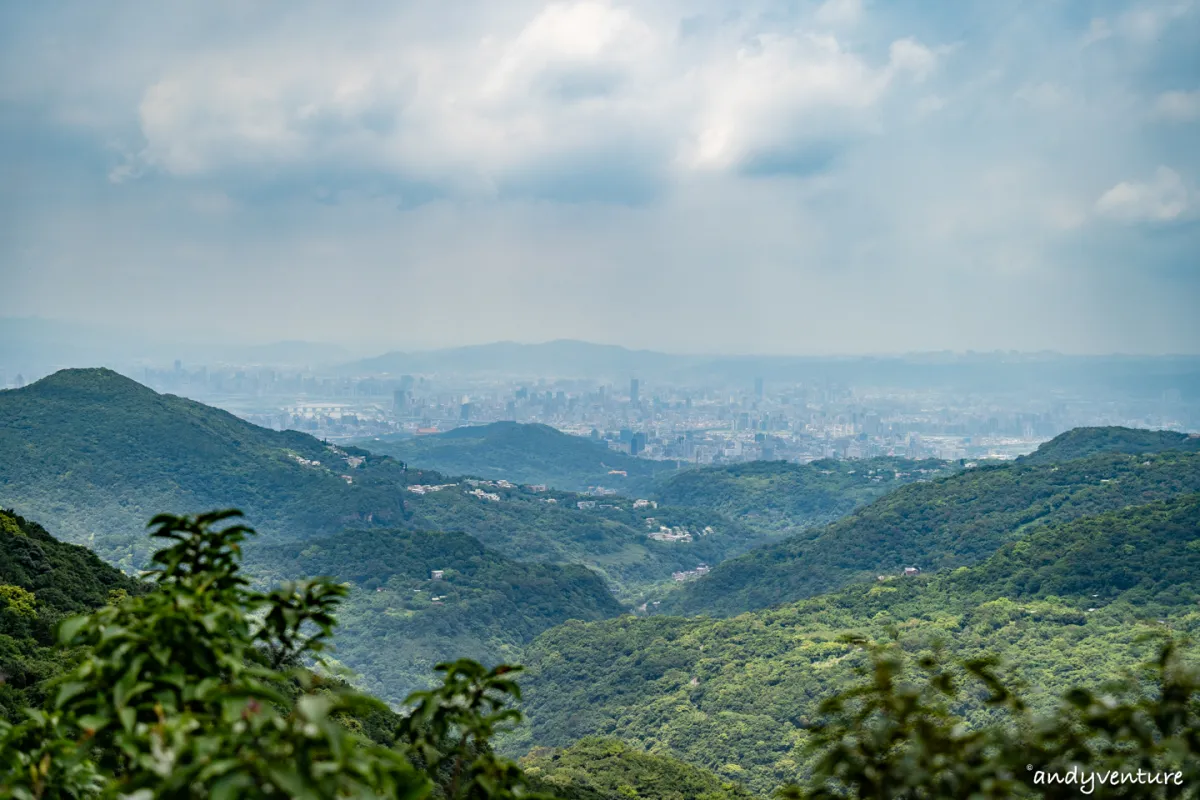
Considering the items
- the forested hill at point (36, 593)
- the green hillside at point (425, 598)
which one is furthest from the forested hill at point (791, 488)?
the forested hill at point (36, 593)

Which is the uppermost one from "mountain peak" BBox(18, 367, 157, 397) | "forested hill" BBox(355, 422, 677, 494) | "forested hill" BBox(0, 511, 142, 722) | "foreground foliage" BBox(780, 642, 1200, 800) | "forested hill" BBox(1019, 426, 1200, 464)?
"mountain peak" BBox(18, 367, 157, 397)

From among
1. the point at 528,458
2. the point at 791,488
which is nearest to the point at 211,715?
the point at 791,488

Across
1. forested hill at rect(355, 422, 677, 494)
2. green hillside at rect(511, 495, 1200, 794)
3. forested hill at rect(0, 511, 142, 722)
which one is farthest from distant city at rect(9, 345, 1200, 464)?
forested hill at rect(0, 511, 142, 722)

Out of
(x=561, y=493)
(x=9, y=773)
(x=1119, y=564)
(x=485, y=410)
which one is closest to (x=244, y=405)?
(x=485, y=410)

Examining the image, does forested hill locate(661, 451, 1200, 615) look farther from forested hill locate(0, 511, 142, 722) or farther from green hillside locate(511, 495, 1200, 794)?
forested hill locate(0, 511, 142, 722)

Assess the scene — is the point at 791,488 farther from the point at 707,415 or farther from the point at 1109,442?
the point at 707,415

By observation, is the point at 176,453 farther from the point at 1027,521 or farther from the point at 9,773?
the point at 9,773
